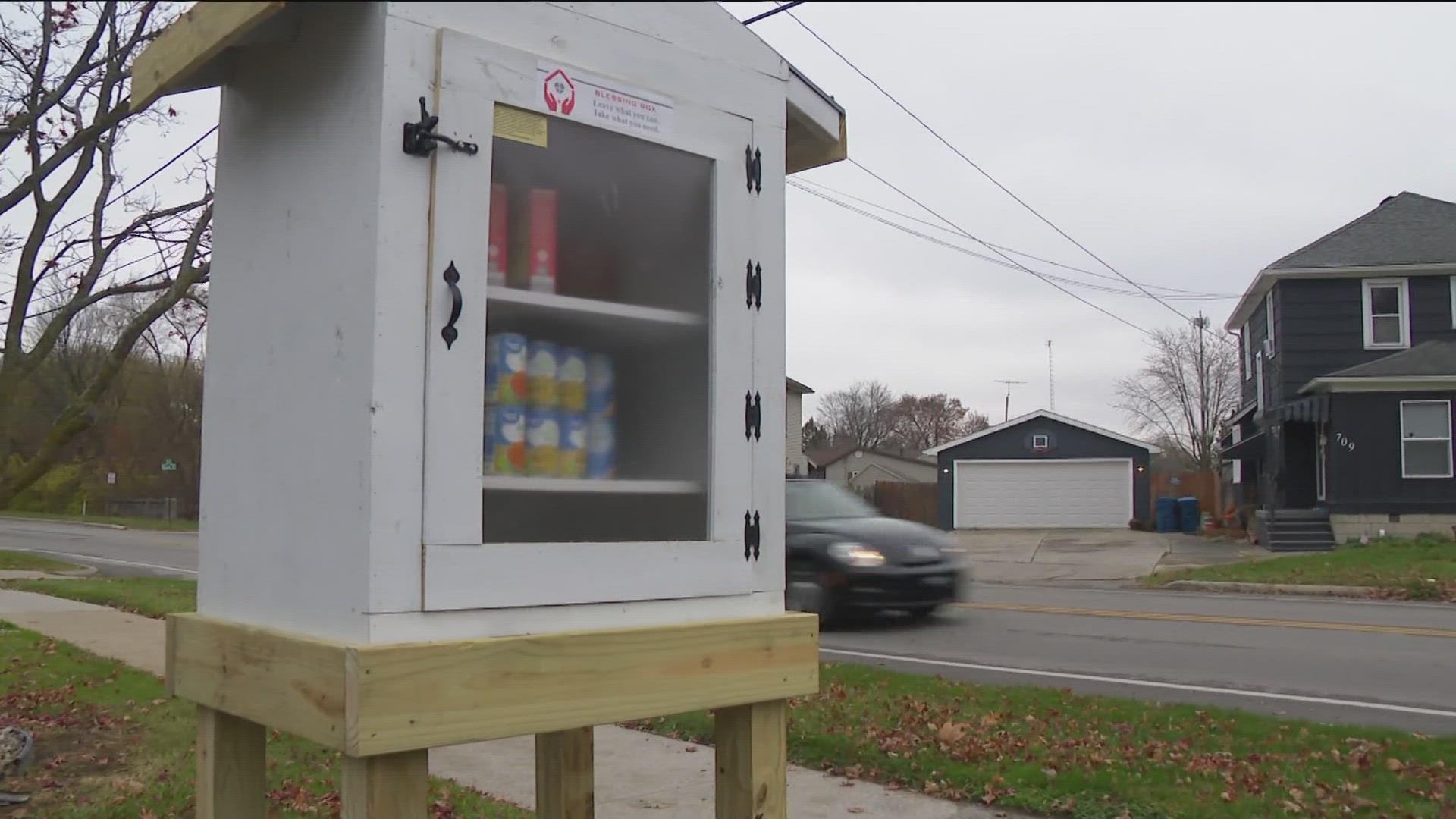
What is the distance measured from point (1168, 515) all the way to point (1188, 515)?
486 millimetres

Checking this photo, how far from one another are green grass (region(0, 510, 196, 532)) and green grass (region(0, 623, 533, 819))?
104 feet

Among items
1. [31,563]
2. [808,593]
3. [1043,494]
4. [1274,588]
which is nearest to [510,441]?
[808,593]

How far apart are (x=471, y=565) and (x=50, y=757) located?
4591 mm

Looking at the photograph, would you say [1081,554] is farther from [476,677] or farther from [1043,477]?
[476,677]

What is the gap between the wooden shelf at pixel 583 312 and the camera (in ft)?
8.29

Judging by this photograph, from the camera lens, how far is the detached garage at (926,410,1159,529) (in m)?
31.1

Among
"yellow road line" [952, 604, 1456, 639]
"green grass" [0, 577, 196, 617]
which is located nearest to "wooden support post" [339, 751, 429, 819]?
"green grass" [0, 577, 196, 617]

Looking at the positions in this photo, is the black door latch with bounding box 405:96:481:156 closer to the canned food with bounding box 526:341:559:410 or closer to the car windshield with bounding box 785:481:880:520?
the canned food with bounding box 526:341:559:410

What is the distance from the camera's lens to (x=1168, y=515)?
29672mm

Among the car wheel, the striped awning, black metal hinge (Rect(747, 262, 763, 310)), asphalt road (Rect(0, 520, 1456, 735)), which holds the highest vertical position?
the striped awning

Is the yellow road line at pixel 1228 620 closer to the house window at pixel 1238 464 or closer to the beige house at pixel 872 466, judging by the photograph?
the house window at pixel 1238 464

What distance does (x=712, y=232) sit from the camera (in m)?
2.83

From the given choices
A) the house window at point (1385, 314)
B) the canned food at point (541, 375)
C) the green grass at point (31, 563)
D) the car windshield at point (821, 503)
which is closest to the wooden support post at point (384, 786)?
the canned food at point (541, 375)

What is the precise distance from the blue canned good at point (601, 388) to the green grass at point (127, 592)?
9.78m
